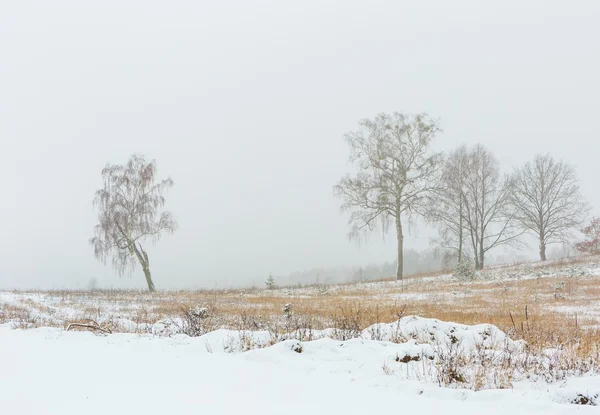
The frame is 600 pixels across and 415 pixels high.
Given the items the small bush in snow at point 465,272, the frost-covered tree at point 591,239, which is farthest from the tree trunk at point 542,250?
the small bush in snow at point 465,272

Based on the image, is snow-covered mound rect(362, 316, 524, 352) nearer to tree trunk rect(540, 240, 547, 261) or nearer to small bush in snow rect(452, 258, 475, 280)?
small bush in snow rect(452, 258, 475, 280)

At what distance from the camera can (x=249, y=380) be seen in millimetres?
4441

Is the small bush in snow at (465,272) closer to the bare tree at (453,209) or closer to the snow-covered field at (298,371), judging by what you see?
the bare tree at (453,209)

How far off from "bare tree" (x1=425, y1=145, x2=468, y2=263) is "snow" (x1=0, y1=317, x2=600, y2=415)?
78.7 feet

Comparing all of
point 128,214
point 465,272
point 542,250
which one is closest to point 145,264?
point 128,214

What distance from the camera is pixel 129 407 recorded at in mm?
3592

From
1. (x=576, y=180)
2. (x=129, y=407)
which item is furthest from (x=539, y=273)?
(x=129, y=407)

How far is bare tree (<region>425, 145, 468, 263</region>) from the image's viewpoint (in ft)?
97.5

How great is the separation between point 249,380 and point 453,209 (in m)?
31.0

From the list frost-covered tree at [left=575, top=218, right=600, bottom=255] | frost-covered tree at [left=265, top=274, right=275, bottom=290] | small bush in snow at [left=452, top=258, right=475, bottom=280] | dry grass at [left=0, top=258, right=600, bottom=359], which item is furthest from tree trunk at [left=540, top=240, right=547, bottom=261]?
frost-covered tree at [left=265, top=274, right=275, bottom=290]

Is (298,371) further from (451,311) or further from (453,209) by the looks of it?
(453,209)

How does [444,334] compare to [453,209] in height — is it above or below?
below

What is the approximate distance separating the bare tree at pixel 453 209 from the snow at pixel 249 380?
23976 millimetres

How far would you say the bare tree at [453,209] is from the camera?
2970 centimetres
